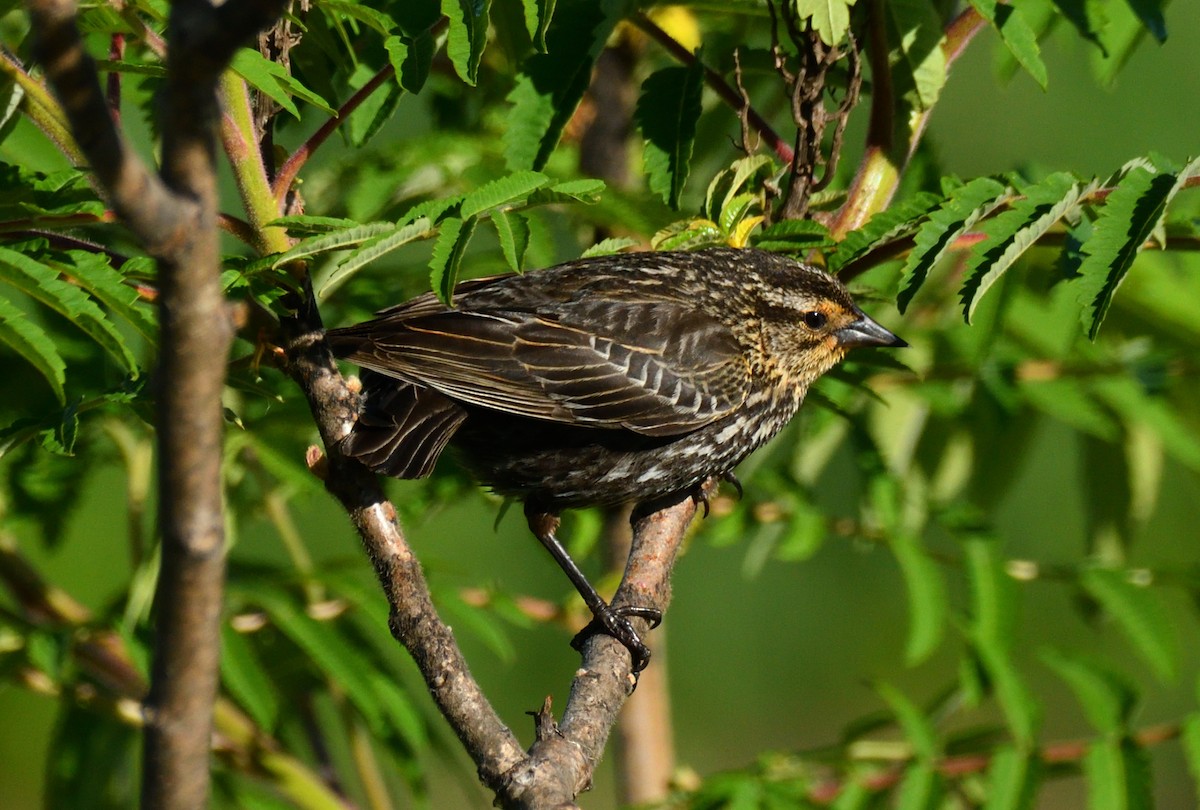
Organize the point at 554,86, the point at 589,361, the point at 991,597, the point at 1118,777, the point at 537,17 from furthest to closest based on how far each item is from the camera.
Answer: the point at 589,361, the point at 991,597, the point at 1118,777, the point at 554,86, the point at 537,17

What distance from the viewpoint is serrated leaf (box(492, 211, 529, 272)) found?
99.7 inches

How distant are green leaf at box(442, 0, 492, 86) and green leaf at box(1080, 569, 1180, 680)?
216 cm

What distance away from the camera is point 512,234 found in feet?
8.48

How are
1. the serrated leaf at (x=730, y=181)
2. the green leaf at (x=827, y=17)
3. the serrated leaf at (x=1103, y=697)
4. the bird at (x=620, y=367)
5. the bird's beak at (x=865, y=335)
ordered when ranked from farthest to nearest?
the bird's beak at (x=865, y=335) → the bird at (x=620, y=367) → the serrated leaf at (x=1103, y=697) → the serrated leaf at (x=730, y=181) → the green leaf at (x=827, y=17)

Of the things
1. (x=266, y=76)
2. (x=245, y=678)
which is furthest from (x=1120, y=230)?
(x=245, y=678)

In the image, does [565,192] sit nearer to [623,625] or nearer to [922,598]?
[623,625]

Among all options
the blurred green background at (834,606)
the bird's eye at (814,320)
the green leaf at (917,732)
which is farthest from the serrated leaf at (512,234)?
the blurred green background at (834,606)

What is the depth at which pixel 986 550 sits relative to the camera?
3.58 m

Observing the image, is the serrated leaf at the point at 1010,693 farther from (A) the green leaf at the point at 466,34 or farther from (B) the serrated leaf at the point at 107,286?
(B) the serrated leaf at the point at 107,286

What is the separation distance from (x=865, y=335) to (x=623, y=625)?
1129 mm

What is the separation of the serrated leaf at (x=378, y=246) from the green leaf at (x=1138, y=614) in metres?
2.08

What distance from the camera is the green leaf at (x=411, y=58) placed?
8.64 ft

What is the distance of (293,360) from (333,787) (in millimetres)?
1646

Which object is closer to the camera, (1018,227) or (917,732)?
(1018,227)
